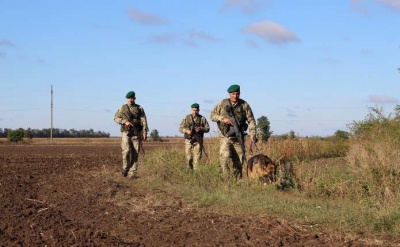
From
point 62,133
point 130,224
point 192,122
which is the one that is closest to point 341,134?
point 192,122

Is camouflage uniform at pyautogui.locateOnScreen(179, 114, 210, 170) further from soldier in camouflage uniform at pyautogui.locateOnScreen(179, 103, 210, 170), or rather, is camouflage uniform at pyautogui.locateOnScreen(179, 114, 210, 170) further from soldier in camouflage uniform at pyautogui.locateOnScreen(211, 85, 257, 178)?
soldier in camouflage uniform at pyautogui.locateOnScreen(211, 85, 257, 178)

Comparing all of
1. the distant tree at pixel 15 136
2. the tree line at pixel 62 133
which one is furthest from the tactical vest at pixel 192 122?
the tree line at pixel 62 133

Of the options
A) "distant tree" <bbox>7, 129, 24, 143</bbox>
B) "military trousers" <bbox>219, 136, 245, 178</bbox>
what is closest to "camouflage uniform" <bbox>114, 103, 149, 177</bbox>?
"military trousers" <bbox>219, 136, 245, 178</bbox>

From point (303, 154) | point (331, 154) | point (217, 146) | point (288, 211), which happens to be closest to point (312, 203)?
point (288, 211)

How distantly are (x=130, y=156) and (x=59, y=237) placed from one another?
24.2ft

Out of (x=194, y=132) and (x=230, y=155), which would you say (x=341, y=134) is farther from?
(x=230, y=155)

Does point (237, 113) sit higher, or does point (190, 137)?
point (237, 113)

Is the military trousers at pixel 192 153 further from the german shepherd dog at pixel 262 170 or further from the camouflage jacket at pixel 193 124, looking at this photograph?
the german shepherd dog at pixel 262 170

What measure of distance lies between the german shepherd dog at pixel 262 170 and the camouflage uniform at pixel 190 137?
11.3 feet

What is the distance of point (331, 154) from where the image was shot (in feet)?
72.3

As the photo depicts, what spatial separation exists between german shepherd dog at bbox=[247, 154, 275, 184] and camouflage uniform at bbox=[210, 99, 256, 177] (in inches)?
17.3

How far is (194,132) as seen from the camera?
49.7ft

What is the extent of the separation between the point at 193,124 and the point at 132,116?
1.66 m

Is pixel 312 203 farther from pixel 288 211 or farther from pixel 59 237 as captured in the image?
pixel 59 237
